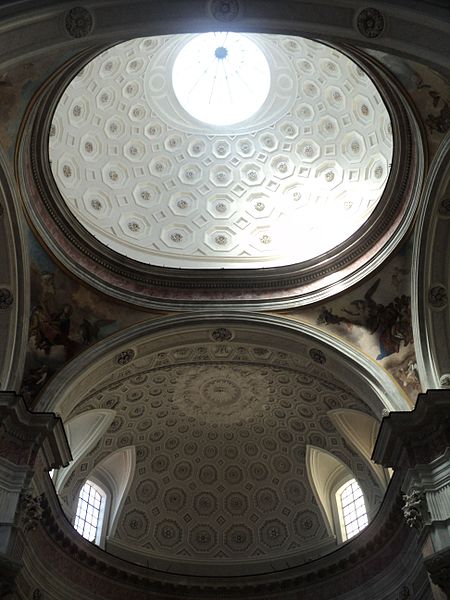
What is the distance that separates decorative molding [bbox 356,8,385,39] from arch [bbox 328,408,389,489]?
489 inches

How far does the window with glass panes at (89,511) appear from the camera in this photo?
21.0 meters

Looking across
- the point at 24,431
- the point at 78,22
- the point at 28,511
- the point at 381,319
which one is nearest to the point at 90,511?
the point at 24,431

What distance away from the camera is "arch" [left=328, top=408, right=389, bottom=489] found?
2091 cm

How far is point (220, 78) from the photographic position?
23.2m

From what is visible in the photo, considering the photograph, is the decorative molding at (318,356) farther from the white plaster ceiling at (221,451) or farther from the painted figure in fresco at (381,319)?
the painted figure in fresco at (381,319)

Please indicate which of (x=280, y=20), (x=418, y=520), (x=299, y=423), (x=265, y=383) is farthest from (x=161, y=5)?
(x=299, y=423)

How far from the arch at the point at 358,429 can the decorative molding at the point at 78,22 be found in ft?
44.9

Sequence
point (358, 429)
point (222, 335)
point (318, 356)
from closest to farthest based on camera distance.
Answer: point (318, 356)
point (222, 335)
point (358, 429)

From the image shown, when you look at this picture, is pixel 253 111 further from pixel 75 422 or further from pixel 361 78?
pixel 75 422

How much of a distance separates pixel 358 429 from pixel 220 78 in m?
12.2

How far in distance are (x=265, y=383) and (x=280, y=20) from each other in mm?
12313

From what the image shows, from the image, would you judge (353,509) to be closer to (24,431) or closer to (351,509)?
(351,509)

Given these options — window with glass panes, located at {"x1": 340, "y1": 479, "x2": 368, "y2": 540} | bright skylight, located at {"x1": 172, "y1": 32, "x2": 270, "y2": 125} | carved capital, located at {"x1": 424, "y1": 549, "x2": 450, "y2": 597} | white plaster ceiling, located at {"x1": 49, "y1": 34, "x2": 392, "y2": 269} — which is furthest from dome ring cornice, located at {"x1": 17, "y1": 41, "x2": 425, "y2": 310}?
carved capital, located at {"x1": 424, "y1": 549, "x2": 450, "y2": 597}

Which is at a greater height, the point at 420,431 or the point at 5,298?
the point at 5,298
